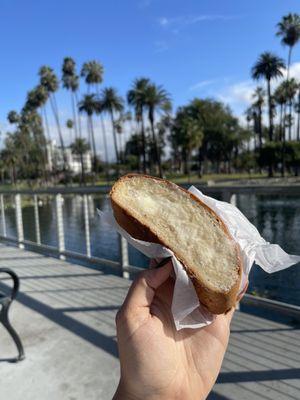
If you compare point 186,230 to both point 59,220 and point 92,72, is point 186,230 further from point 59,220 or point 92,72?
point 92,72

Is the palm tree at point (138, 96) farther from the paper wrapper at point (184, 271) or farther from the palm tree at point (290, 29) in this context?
the paper wrapper at point (184, 271)

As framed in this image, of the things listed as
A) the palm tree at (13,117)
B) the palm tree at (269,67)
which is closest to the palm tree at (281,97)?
the palm tree at (269,67)

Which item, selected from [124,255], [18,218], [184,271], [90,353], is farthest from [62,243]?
[184,271]

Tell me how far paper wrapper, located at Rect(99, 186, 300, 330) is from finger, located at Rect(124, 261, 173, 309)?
0.06 m

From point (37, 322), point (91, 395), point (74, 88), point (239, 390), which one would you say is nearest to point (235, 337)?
point (239, 390)

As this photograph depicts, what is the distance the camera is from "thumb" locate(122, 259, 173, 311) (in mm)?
1141

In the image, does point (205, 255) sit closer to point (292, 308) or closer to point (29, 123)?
point (292, 308)

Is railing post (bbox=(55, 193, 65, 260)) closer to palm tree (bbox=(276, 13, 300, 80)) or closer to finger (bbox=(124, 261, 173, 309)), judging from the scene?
finger (bbox=(124, 261, 173, 309))

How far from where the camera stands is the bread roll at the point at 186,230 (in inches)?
50.6

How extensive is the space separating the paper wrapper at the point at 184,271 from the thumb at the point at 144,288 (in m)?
0.06

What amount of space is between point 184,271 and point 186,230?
0.17 metres

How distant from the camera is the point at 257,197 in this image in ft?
12.8

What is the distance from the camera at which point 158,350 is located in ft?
3.76

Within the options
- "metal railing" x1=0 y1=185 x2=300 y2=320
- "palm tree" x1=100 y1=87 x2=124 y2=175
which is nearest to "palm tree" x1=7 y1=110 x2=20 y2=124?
"palm tree" x1=100 y1=87 x2=124 y2=175
